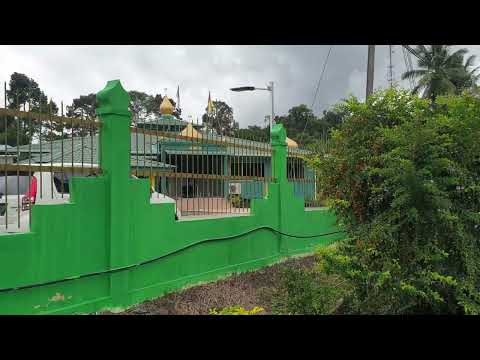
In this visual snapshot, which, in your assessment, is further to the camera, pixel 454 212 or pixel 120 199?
pixel 120 199

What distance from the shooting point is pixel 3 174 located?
4129 mm

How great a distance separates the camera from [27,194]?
4605 millimetres

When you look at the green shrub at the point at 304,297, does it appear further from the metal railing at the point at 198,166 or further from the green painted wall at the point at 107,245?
the metal railing at the point at 198,166

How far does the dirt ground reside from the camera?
→ 197 inches

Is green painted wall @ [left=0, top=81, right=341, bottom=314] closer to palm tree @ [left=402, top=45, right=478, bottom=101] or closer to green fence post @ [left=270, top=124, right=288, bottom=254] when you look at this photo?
green fence post @ [left=270, top=124, right=288, bottom=254]

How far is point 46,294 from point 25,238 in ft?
1.91

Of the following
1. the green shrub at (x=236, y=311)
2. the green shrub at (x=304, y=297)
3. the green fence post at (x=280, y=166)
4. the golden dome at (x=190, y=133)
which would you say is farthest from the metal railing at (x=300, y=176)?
the green shrub at (x=236, y=311)

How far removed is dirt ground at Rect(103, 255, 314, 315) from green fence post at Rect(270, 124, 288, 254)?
1.62 metres

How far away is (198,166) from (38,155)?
2.40m

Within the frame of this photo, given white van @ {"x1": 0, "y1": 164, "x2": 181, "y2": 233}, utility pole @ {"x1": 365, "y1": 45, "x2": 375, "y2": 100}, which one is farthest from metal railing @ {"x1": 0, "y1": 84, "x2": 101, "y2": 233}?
utility pole @ {"x1": 365, "y1": 45, "x2": 375, "y2": 100}

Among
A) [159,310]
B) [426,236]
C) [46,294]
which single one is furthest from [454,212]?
[46,294]

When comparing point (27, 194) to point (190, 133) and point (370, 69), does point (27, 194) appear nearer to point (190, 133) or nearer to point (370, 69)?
point (190, 133)

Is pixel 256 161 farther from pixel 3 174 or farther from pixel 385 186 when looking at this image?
pixel 3 174

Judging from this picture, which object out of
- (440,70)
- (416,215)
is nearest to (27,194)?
(416,215)
